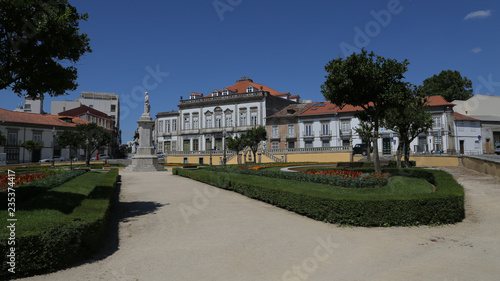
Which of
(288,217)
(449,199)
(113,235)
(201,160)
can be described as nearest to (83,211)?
(113,235)

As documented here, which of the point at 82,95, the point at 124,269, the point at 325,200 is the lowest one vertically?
the point at 124,269

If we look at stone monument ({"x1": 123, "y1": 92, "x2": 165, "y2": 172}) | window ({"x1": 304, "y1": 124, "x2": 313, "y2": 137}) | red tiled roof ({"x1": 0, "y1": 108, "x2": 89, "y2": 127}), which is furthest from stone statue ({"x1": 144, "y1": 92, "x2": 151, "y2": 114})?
red tiled roof ({"x1": 0, "y1": 108, "x2": 89, "y2": 127})

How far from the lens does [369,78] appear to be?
14.4 m

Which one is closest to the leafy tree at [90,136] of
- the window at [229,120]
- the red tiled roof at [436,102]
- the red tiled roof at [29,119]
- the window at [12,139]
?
the window at [12,139]

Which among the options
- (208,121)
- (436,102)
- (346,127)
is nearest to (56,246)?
(346,127)

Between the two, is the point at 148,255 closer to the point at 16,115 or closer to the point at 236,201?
the point at 236,201

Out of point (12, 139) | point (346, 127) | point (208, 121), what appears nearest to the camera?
point (346, 127)

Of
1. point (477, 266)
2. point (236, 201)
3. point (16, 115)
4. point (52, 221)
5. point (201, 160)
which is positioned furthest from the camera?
point (16, 115)

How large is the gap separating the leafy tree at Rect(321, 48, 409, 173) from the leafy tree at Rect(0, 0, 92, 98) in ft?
36.0

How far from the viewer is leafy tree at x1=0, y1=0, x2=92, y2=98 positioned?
695cm

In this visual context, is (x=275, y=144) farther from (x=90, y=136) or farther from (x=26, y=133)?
(x=26, y=133)

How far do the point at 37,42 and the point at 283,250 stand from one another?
24.2ft

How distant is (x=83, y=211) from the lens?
6496 mm

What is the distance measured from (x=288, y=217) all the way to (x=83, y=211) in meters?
5.04
